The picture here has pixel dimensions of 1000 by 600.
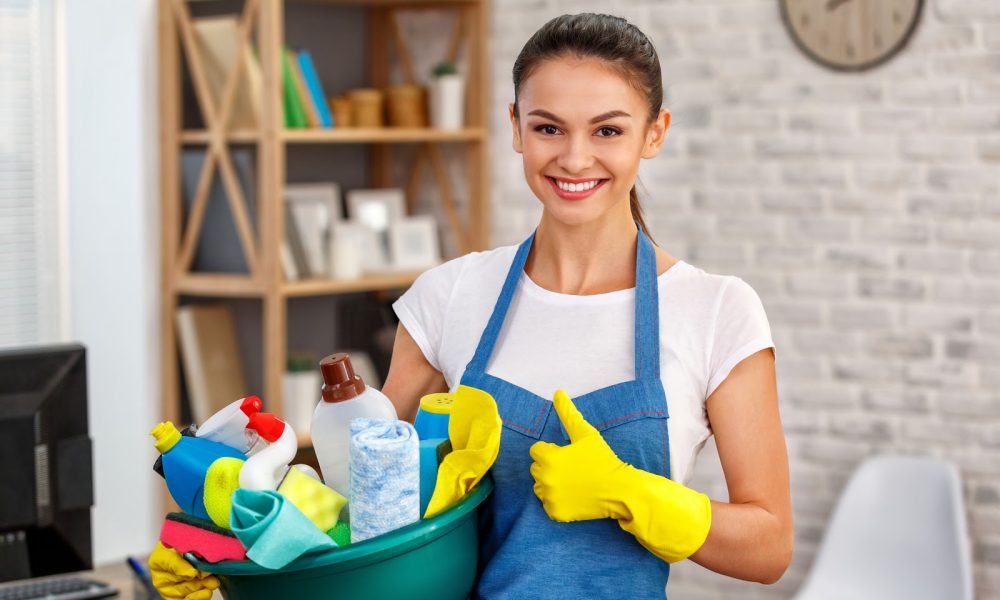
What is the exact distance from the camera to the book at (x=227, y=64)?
325 centimetres

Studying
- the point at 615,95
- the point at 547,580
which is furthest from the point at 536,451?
the point at 615,95

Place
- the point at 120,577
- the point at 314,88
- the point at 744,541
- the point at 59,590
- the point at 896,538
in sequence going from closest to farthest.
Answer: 1. the point at 744,541
2. the point at 59,590
3. the point at 120,577
4. the point at 896,538
5. the point at 314,88

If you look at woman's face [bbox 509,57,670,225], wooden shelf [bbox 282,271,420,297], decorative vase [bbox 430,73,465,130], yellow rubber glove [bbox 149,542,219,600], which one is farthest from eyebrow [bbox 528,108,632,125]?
decorative vase [bbox 430,73,465,130]

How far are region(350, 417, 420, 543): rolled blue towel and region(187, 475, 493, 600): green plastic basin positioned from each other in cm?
2

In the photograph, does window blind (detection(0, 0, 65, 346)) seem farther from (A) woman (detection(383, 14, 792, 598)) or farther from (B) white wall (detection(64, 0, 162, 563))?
(A) woman (detection(383, 14, 792, 598))

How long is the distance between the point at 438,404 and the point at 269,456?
22cm

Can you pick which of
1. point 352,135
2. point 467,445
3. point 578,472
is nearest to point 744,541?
point 578,472

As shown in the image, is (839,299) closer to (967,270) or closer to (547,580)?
(967,270)

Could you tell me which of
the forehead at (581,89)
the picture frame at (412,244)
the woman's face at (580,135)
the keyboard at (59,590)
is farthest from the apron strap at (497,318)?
the picture frame at (412,244)

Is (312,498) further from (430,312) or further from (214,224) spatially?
(214,224)

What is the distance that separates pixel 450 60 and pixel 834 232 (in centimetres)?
140

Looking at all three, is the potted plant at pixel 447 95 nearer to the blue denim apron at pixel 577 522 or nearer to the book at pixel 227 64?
the book at pixel 227 64

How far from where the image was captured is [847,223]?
3.14 metres

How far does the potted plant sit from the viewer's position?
3.73 m
